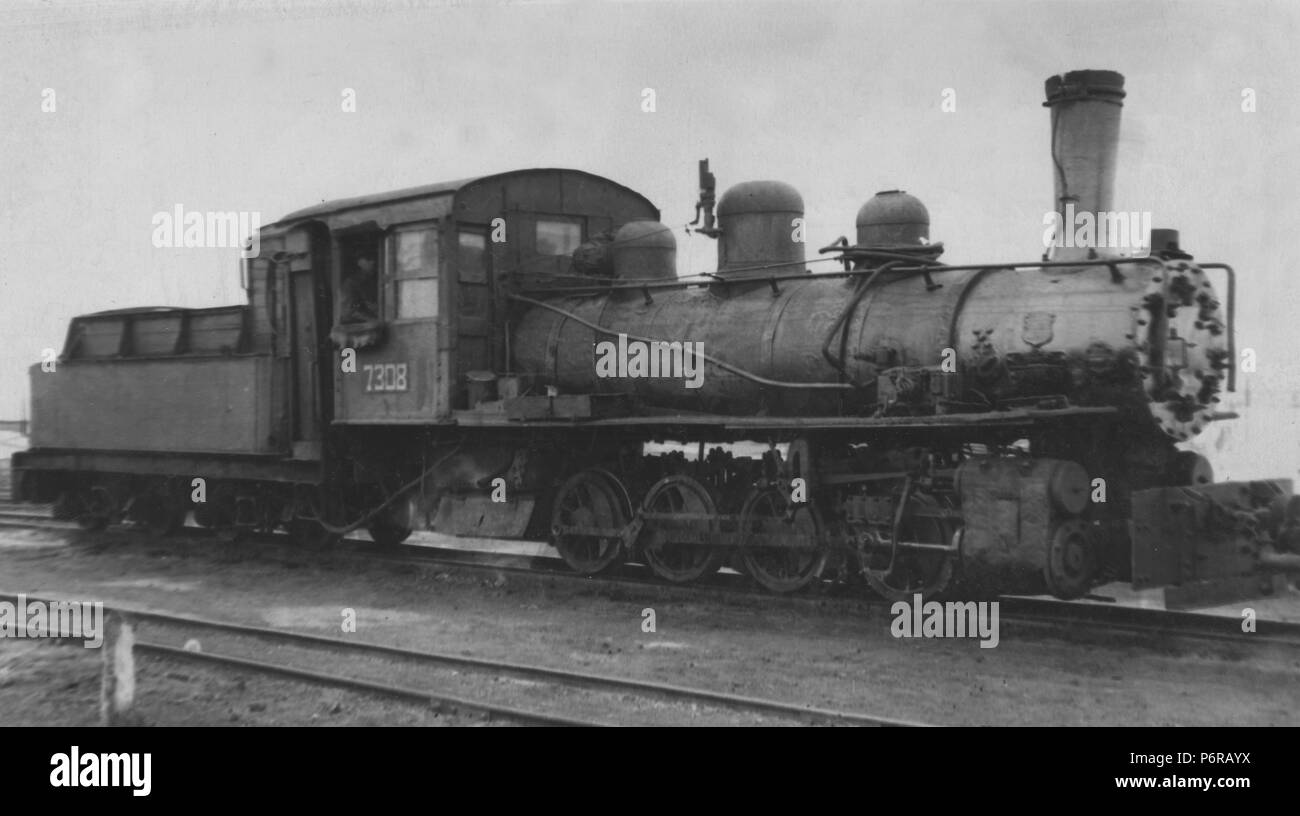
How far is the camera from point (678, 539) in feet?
32.9

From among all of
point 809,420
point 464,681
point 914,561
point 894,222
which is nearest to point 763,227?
point 894,222

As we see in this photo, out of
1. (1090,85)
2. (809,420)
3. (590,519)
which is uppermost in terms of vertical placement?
(1090,85)

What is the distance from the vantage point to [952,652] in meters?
7.95

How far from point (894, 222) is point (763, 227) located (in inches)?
46.1

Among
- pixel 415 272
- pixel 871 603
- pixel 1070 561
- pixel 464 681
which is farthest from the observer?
pixel 415 272

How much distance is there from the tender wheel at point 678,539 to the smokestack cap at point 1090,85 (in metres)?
4.05

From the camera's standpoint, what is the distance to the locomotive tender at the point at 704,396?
7.98 meters

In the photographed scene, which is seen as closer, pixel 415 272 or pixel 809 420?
pixel 809 420

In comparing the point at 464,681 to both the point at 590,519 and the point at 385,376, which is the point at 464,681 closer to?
the point at 590,519

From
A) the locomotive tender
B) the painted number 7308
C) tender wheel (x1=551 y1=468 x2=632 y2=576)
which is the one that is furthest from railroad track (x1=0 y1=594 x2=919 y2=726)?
the painted number 7308

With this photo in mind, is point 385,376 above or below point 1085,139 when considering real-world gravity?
below

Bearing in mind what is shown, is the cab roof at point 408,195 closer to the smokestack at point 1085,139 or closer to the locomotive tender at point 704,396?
the locomotive tender at point 704,396

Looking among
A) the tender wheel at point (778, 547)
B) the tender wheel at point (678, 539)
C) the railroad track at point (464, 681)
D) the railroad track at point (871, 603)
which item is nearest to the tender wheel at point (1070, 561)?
the railroad track at point (871, 603)
